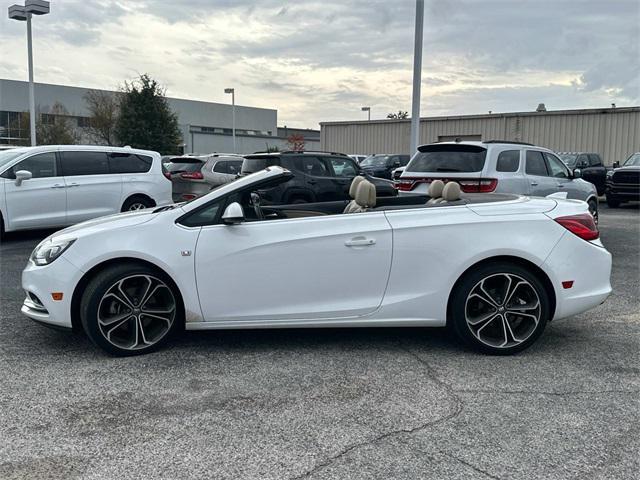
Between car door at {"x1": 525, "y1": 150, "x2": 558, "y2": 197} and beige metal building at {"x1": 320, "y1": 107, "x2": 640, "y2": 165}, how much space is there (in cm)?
1868

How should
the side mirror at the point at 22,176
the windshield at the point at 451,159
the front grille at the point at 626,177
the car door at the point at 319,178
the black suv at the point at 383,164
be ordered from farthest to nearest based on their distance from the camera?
the black suv at the point at 383,164 → the front grille at the point at 626,177 → the car door at the point at 319,178 → the side mirror at the point at 22,176 → the windshield at the point at 451,159

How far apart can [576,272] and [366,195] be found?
5.67 ft

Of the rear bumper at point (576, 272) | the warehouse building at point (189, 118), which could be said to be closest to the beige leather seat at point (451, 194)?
the rear bumper at point (576, 272)

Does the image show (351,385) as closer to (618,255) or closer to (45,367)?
(45,367)

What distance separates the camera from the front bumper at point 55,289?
431 cm

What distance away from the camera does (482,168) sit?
8.91 meters

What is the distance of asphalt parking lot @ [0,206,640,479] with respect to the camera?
9.73 ft

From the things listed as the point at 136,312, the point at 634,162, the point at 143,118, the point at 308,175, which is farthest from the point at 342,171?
the point at 143,118

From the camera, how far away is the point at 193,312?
14.5 feet

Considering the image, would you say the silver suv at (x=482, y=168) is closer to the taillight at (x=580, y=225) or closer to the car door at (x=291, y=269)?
the taillight at (x=580, y=225)

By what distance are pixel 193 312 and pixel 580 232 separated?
3.03m

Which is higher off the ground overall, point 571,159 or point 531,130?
point 531,130

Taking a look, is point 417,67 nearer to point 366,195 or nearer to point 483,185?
point 483,185

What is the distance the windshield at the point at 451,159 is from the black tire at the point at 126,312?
18.7ft
